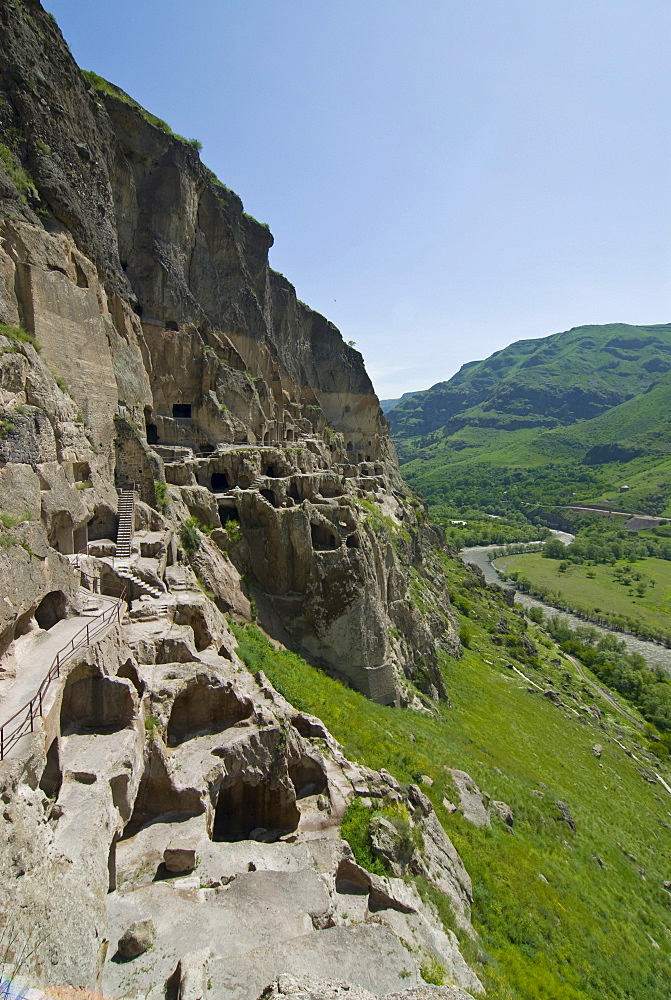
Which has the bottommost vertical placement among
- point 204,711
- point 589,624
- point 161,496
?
point 589,624

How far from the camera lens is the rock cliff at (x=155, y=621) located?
26.0ft

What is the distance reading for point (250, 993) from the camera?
23.7ft

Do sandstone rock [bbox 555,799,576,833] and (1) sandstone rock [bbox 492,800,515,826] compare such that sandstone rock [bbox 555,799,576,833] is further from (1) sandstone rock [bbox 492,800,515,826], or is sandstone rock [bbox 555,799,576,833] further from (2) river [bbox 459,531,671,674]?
(2) river [bbox 459,531,671,674]

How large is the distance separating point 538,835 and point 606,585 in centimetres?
9569

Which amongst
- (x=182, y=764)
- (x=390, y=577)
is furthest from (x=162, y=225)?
(x=182, y=764)

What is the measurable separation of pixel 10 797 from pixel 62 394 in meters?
15.9

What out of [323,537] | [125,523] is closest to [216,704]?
[125,523]

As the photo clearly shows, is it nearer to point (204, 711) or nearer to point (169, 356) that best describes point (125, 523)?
point (204, 711)

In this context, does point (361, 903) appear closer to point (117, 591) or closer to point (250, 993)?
point (250, 993)

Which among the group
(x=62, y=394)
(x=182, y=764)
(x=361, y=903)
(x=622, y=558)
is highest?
(x=62, y=394)

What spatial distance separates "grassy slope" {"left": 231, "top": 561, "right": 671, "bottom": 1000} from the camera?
583 inches

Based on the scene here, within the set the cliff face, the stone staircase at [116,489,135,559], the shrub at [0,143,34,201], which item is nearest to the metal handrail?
the cliff face

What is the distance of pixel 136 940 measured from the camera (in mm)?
7555

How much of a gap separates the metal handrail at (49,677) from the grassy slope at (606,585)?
90007mm
